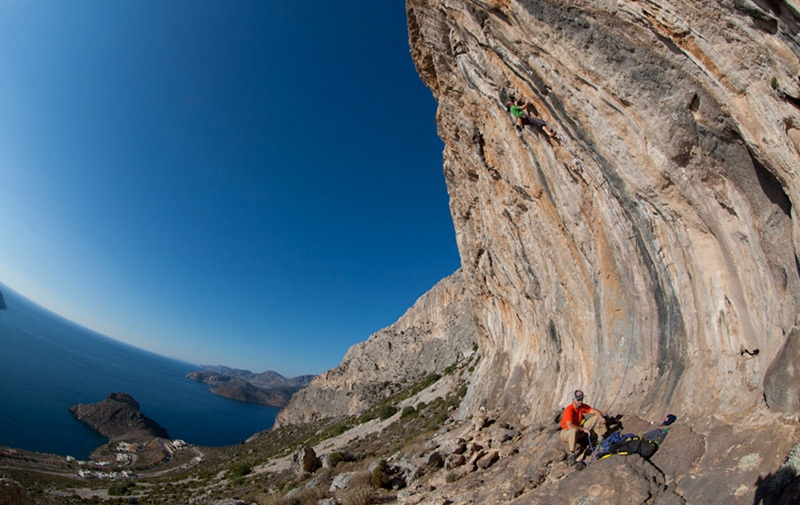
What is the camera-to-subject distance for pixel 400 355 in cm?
7294

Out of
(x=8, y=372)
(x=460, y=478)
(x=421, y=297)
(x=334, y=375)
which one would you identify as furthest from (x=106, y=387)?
(x=460, y=478)

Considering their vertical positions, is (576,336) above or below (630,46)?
below

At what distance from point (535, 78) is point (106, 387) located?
215 metres

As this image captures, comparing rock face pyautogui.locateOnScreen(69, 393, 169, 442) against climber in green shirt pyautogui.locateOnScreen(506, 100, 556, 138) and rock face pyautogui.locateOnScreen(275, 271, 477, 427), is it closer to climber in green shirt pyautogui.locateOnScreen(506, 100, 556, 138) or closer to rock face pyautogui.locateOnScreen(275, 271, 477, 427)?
rock face pyautogui.locateOnScreen(275, 271, 477, 427)

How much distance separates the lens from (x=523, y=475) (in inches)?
371

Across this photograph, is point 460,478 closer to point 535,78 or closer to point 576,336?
point 576,336

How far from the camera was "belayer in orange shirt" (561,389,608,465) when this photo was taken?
916 cm

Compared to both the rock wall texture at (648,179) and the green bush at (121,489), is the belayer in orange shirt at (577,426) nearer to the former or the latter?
the rock wall texture at (648,179)

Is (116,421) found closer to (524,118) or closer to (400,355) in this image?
(400,355)

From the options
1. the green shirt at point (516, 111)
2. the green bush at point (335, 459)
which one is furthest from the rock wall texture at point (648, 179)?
the green bush at point (335, 459)

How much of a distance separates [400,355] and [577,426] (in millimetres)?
65760

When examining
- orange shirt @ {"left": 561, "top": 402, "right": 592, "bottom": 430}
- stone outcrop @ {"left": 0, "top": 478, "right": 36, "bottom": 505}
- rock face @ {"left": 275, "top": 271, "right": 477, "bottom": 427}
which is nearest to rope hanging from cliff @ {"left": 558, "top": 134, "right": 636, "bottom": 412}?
orange shirt @ {"left": 561, "top": 402, "right": 592, "bottom": 430}

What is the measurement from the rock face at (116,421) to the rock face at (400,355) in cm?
4434

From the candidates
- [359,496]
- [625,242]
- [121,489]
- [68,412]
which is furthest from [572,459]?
[68,412]
